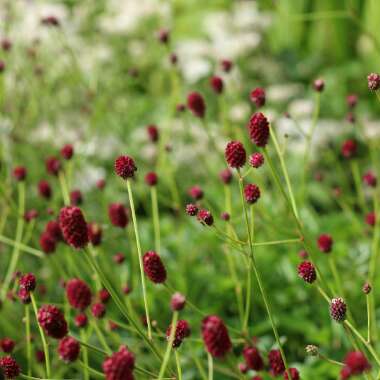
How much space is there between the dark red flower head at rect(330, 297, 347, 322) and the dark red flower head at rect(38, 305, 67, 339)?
366mm

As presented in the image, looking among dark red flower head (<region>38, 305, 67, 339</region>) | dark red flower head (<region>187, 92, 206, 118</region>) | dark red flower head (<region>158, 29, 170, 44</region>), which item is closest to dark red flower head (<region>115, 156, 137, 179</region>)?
dark red flower head (<region>38, 305, 67, 339</region>)

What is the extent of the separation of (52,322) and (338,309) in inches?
15.1

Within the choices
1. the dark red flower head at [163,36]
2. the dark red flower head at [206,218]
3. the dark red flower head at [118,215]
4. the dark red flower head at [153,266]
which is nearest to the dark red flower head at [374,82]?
the dark red flower head at [206,218]

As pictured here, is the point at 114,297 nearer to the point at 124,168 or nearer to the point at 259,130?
the point at 124,168

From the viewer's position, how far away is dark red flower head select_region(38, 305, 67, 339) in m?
0.82

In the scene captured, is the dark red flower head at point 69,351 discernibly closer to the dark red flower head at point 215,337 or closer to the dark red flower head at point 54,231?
the dark red flower head at point 215,337

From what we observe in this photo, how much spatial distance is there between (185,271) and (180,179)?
75 centimetres

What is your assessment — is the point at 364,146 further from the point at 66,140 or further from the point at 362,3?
the point at 66,140

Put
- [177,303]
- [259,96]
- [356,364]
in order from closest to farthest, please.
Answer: [356,364] → [177,303] → [259,96]

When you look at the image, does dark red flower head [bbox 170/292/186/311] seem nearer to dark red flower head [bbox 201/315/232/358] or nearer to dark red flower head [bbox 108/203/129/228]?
dark red flower head [bbox 201/315/232/358]

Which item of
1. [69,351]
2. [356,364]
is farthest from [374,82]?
[69,351]

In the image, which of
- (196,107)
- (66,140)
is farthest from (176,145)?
(196,107)

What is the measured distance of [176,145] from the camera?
8.91 ft

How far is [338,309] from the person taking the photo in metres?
0.88
